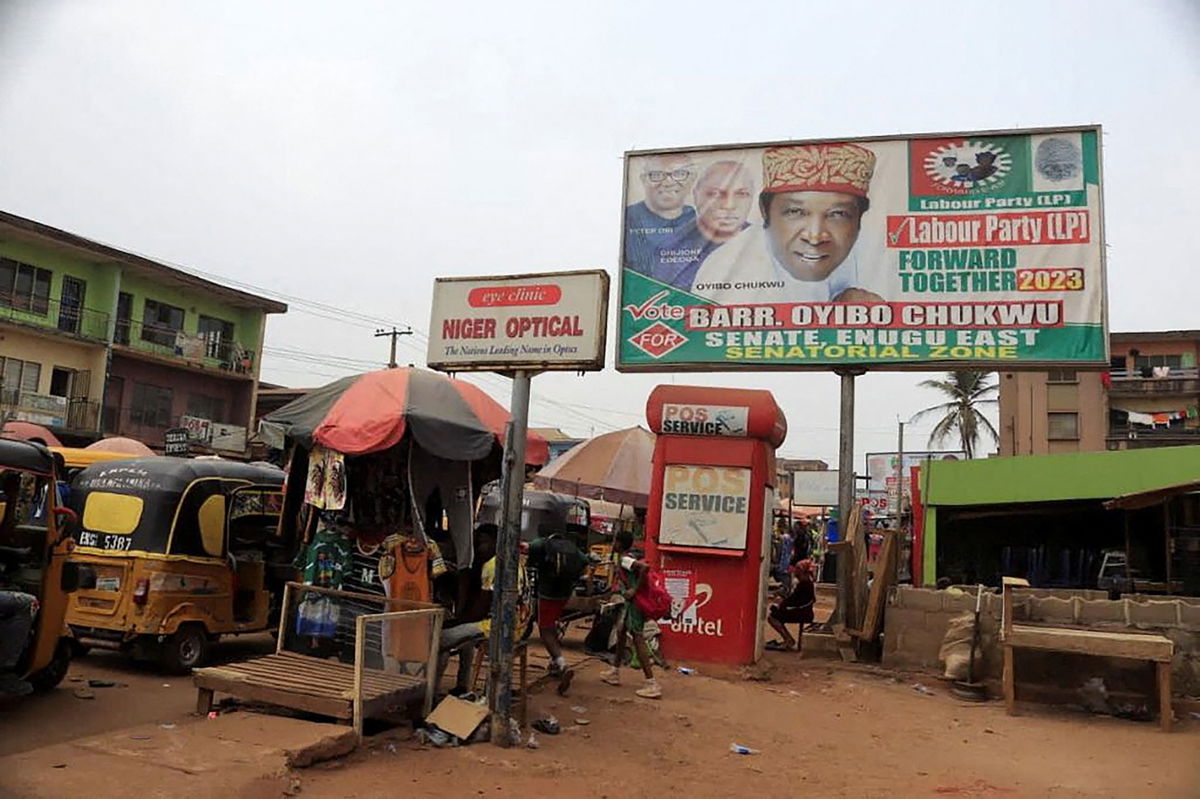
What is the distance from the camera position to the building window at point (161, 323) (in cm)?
3438

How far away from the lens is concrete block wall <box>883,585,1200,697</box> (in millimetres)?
10188

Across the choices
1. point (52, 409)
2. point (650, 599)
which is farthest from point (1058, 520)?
point (52, 409)

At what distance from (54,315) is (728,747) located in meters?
29.9

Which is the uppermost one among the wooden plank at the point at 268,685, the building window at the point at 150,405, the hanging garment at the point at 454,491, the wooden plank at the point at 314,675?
the building window at the point at 150,405

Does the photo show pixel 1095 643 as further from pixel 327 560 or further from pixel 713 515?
pixel 327 560

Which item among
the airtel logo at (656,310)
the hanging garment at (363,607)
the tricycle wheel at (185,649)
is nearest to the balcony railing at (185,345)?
the airtel logo at (656,310)

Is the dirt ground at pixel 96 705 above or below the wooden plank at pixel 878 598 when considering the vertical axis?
below

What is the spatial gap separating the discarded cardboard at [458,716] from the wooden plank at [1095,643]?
5.55m

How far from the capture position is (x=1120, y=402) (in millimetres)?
43375

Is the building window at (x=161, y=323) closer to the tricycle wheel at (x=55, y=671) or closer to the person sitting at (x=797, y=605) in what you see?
the person sitting at (x=797, y=605)

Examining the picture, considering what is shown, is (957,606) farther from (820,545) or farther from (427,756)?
(820,545)

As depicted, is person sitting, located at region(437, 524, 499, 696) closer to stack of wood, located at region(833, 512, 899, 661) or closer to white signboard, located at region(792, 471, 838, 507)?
stack of wood, located at region(833, 512, 899, 661)

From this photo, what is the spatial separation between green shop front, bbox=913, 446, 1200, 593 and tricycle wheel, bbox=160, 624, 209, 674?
1362 centimetres

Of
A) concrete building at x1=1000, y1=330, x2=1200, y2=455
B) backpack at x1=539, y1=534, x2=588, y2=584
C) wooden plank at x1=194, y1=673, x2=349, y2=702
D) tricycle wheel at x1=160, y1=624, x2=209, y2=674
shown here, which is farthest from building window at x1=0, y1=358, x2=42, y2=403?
concrete building at x1=1000, y1=330, x2=1200, y2=455
